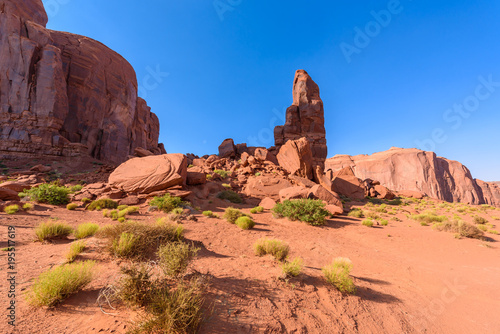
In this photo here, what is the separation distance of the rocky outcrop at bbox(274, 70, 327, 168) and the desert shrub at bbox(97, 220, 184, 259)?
32.2 m

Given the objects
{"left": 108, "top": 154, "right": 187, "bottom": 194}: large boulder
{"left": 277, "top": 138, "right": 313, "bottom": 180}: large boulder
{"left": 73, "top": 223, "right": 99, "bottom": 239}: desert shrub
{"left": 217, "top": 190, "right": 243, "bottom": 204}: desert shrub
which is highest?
{"left": 277, "top": 138, "right": 313, "bottom": 180}: large boulder

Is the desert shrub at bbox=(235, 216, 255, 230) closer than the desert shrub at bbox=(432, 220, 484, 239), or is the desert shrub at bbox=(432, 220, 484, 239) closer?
the desert shrub at bbox=(235, 216, 255, 230)

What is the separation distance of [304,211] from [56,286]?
436 inches

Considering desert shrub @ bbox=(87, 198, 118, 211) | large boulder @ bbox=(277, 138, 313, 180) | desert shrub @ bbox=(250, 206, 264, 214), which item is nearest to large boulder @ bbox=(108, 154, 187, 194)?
desert shrub @ bbox=(87, 198, 118, 211)

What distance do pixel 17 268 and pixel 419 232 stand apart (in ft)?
53.5

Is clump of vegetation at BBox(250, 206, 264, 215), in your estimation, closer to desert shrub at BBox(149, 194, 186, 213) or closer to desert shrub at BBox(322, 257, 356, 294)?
desert shrub at BBox(149, 194, 186, 213)

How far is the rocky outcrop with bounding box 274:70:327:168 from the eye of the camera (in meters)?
35.2

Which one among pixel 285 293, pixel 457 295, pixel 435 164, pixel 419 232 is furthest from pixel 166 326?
pixel 435 164

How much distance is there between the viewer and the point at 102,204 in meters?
11.2

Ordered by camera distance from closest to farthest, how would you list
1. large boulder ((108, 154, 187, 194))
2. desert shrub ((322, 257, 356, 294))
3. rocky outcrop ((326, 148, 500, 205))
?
desert shrub ((322, 257, 356, 294)), large boulder ((108, 154, 187, 194)), rocky outcrop ((326, 148, 500, 205))

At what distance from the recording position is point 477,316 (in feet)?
13.9

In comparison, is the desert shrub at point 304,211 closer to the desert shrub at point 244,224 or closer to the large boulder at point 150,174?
the desert shrub at point 244,224

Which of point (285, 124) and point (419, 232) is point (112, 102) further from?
point (419, 232)

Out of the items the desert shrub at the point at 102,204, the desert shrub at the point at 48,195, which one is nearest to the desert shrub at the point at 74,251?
the desert shrub at the point at 102,204
